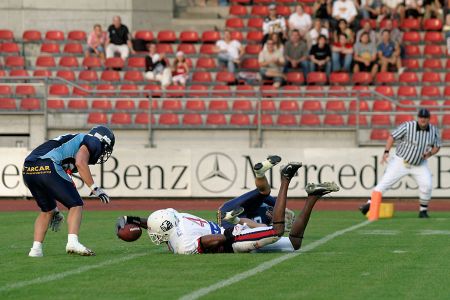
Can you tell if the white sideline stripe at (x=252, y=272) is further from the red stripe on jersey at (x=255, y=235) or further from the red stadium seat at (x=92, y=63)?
the red stadium seat at (x=92, y=63)

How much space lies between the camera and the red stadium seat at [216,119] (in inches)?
1000

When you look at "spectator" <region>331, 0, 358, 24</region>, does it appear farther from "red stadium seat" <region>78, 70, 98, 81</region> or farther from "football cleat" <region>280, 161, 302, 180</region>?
"football cleat" <region>280, 161, 302, 180</region>

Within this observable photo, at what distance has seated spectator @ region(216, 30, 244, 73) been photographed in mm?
27344

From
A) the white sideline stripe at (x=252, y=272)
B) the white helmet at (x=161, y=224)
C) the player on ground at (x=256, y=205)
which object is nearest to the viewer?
the white sideline stripe at (x=252, y=272)

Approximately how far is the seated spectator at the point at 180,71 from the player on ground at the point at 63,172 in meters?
14.8

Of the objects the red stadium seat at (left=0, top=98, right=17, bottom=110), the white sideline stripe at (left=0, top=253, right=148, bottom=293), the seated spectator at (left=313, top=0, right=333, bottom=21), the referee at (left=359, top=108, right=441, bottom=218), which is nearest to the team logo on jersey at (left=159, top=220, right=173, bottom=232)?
the white sideline stripe at (left=0, top=253, right=148, bottom=293)

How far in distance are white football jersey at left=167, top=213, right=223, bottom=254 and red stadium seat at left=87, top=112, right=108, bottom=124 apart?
44.6ft

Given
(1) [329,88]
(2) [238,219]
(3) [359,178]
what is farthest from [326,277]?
(1) [329,88]

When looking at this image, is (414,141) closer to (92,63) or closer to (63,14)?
(92,63)

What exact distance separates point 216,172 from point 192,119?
1.88 metres

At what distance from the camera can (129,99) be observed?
984 inches

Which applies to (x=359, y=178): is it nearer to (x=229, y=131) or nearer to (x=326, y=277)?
(x=229, y=131)

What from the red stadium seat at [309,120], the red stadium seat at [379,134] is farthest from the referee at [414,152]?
the red stadium seat at [309,120]

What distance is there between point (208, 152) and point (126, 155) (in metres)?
1.67
